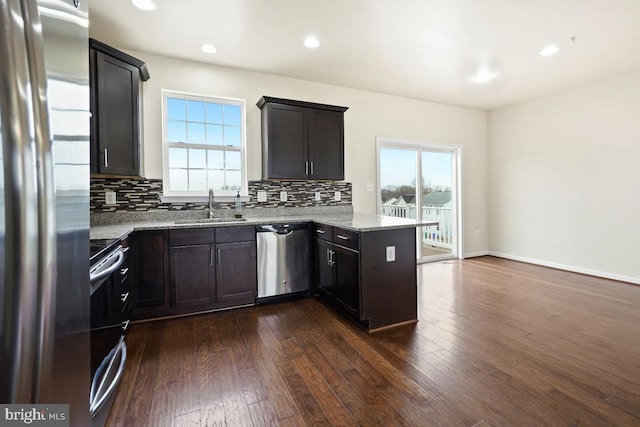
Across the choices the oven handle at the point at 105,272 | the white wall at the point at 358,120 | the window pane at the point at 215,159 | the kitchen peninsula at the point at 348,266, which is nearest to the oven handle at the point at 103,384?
the oven handle at the point at 105,272

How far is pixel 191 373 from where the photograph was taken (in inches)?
75.9

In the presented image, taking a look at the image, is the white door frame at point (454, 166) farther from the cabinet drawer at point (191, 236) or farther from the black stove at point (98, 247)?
the black stove at point (98, 247)

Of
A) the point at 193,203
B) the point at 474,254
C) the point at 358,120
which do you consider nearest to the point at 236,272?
the point at 193,203

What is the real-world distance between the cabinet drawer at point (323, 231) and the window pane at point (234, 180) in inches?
45.0

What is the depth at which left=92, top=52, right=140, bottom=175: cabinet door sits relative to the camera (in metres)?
2.50

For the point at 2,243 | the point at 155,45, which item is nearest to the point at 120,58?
the point at 155,45

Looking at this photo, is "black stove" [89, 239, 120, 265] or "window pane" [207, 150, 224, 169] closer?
"black stove" [89, 239, 120, 265]

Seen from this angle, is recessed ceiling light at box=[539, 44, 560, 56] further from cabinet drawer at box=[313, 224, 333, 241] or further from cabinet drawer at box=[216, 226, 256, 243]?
cabinet drawer at box=[216, 226, 256, 243]

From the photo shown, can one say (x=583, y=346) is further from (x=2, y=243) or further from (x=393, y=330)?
(x=2, y=243)

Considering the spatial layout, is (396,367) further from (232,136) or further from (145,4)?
(145,4)

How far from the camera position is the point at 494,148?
544 cm

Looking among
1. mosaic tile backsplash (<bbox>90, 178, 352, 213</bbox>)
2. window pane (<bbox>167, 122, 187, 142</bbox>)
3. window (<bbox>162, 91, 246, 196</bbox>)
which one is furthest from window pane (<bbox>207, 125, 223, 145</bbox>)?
mosaic tile backsplash (<bbox>90, 178, 352, 213</bbox>)

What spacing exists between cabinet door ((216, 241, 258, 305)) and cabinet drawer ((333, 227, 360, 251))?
2.93 ft

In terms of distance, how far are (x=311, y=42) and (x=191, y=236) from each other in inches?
91.5
